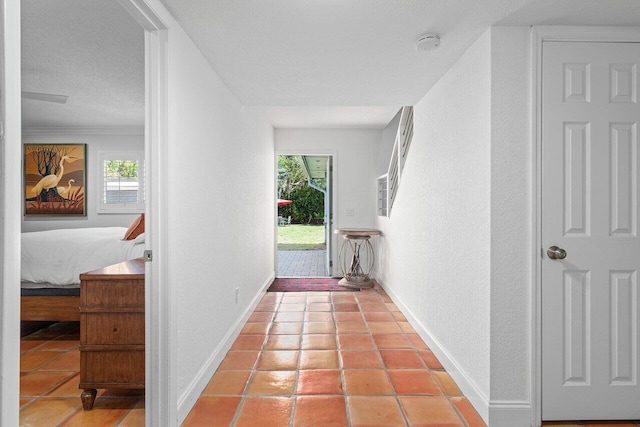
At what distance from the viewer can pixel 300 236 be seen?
525 inches

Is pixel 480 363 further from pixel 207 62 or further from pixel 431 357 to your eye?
pixel 207 62

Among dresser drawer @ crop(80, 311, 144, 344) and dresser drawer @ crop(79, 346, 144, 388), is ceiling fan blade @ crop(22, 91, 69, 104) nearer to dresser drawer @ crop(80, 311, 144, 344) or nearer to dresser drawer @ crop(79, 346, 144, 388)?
dresser drawer @ crop(80, 311, 144, 344)

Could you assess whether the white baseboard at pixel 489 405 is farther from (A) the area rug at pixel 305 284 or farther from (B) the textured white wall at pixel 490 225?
(A) the area rug at pixel 305 284

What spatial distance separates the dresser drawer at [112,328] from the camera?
206 centimetres

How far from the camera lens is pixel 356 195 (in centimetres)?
578

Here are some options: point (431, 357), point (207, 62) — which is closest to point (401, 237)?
point (431, 357)

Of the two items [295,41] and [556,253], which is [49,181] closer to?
[295,41]

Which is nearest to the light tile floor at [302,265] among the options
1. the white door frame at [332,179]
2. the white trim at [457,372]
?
the white door frame at [332,179]

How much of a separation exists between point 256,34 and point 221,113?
843 mm

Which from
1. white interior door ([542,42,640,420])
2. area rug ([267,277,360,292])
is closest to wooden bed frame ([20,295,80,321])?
area rug ([267,277,360,292])

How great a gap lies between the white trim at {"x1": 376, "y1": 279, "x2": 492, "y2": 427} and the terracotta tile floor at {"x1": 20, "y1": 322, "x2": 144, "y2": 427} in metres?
1.83

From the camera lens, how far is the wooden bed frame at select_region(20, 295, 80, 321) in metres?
3.01

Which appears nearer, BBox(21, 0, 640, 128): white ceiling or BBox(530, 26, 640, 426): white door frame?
BBox(21, 0, 640, 128): white ceiling

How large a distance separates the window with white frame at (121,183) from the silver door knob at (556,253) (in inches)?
211
